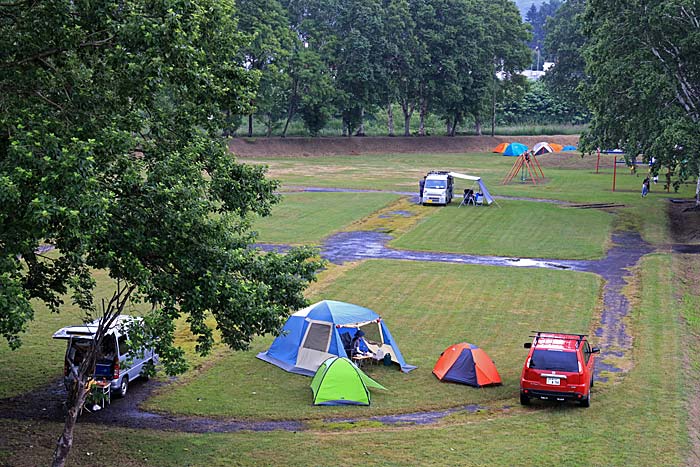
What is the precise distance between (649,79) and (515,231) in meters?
10.4

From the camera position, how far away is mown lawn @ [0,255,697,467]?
52.5 feet

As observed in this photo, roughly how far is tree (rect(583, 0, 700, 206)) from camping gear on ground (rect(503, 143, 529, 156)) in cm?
4903

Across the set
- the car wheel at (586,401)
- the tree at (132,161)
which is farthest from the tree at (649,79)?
the tree at (132,161)

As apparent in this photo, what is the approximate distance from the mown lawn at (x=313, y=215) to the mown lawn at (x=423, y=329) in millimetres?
7953

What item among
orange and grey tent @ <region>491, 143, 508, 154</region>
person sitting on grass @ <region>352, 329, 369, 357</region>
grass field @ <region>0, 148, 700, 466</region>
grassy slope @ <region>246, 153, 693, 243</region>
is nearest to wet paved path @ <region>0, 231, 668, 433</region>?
grass field @ <region>0, 148, 700, 466</region>

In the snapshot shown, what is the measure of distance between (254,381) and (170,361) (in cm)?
684

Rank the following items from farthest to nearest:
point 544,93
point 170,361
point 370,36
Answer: point 544,93, point 370,36, point 170,361

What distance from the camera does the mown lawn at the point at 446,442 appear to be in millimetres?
16000

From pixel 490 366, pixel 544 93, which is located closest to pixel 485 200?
pixel 490 366

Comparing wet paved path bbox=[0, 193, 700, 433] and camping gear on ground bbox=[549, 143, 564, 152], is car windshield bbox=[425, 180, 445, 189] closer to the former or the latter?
wet paved path bbox=[0, 193, 700, 433]

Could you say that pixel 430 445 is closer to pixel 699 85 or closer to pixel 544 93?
pixel 699 85

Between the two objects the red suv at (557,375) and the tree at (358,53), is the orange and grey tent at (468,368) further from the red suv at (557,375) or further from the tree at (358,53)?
the tree at (358,53)

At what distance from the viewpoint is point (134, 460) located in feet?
52.1

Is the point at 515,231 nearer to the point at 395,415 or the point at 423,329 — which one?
the point at 423,329
